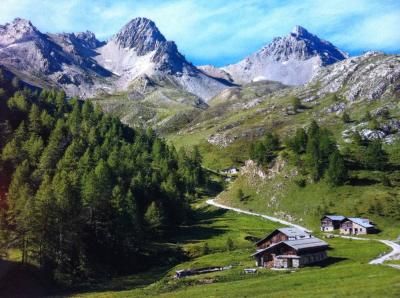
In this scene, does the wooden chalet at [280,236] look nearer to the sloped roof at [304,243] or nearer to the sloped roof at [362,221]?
the sloped roof at [304,243]

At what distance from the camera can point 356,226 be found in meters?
131

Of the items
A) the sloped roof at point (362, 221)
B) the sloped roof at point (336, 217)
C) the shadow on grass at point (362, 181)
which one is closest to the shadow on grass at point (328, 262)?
the sloped roof at point (362, 221)

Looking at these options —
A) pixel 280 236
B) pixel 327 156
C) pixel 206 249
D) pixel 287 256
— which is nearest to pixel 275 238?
pixel 280 236

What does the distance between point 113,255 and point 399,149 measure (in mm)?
126943

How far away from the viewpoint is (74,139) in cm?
15275

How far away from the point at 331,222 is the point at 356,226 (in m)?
8.80

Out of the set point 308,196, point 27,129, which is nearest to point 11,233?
point 27,129

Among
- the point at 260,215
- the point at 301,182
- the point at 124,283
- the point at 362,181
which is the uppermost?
the point at 301,182

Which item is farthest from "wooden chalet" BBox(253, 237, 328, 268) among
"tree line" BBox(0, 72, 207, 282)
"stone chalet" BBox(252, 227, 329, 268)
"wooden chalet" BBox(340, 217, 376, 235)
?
"wooden chalet" BBox(340, 217, 376, 235)

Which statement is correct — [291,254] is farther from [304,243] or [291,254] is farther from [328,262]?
[328,262]

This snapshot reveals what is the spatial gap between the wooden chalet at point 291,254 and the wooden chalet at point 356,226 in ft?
131

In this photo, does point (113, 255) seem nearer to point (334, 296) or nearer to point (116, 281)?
point (116, 281)

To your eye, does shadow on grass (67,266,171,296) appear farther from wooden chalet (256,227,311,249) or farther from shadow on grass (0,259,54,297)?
wooden chalet (256,227,311,249)

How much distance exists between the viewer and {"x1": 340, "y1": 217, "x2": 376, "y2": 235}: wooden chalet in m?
128
